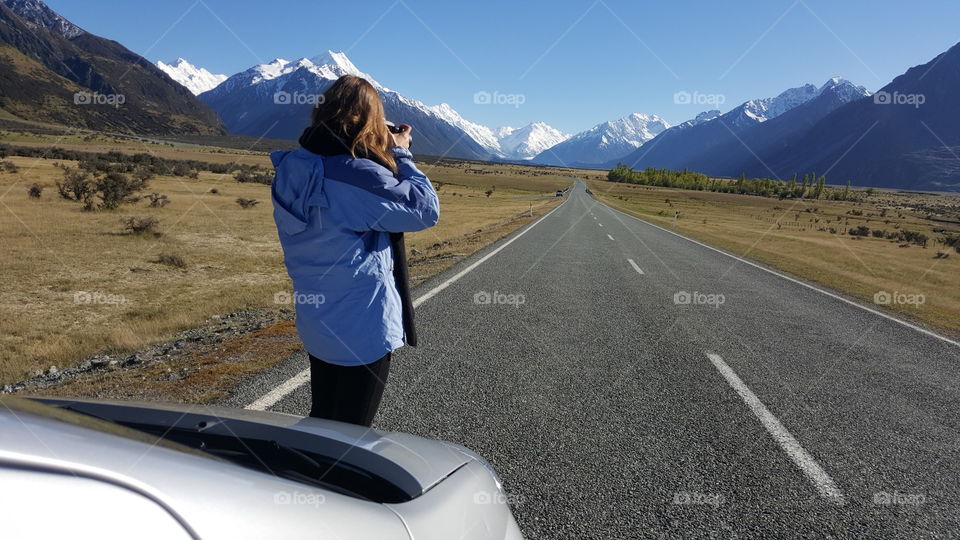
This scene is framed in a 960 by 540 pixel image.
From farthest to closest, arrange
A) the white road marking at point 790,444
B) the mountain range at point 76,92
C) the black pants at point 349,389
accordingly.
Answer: the mountain range at point 76,92 → the white road marking at point 790,444 → the black pants at point 349,389

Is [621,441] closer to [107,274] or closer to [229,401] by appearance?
[229,401]

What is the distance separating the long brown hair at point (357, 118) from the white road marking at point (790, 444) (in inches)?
128

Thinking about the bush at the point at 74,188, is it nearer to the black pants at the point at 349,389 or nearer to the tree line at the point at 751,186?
the black pants at the point at 349,389

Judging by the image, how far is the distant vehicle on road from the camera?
0.84 metres

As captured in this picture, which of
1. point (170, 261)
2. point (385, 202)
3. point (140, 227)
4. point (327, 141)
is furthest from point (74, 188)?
point (385, 202)

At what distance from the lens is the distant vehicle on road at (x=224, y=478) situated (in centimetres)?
84

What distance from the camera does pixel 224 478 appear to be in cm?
110

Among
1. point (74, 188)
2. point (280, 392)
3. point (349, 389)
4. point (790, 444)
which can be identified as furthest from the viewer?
point (74, 188)

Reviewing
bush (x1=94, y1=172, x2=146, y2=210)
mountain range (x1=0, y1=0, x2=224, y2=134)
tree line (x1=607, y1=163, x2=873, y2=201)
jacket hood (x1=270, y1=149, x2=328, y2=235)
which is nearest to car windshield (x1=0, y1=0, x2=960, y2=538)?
jacket hood (x1=270, y1=149, x2=328, y2=235)

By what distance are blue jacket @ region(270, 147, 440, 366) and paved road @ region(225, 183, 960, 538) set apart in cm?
142

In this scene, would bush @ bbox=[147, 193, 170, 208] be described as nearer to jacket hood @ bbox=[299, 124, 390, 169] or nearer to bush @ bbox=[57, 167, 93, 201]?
bush @ bbox=[57, 167, 93, 201]

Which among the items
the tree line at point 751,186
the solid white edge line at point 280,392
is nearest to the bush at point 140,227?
the solid white edge line at point 280,392

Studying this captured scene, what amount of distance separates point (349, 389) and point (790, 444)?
329cm

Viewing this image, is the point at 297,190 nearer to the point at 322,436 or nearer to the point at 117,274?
the point at 322,436
